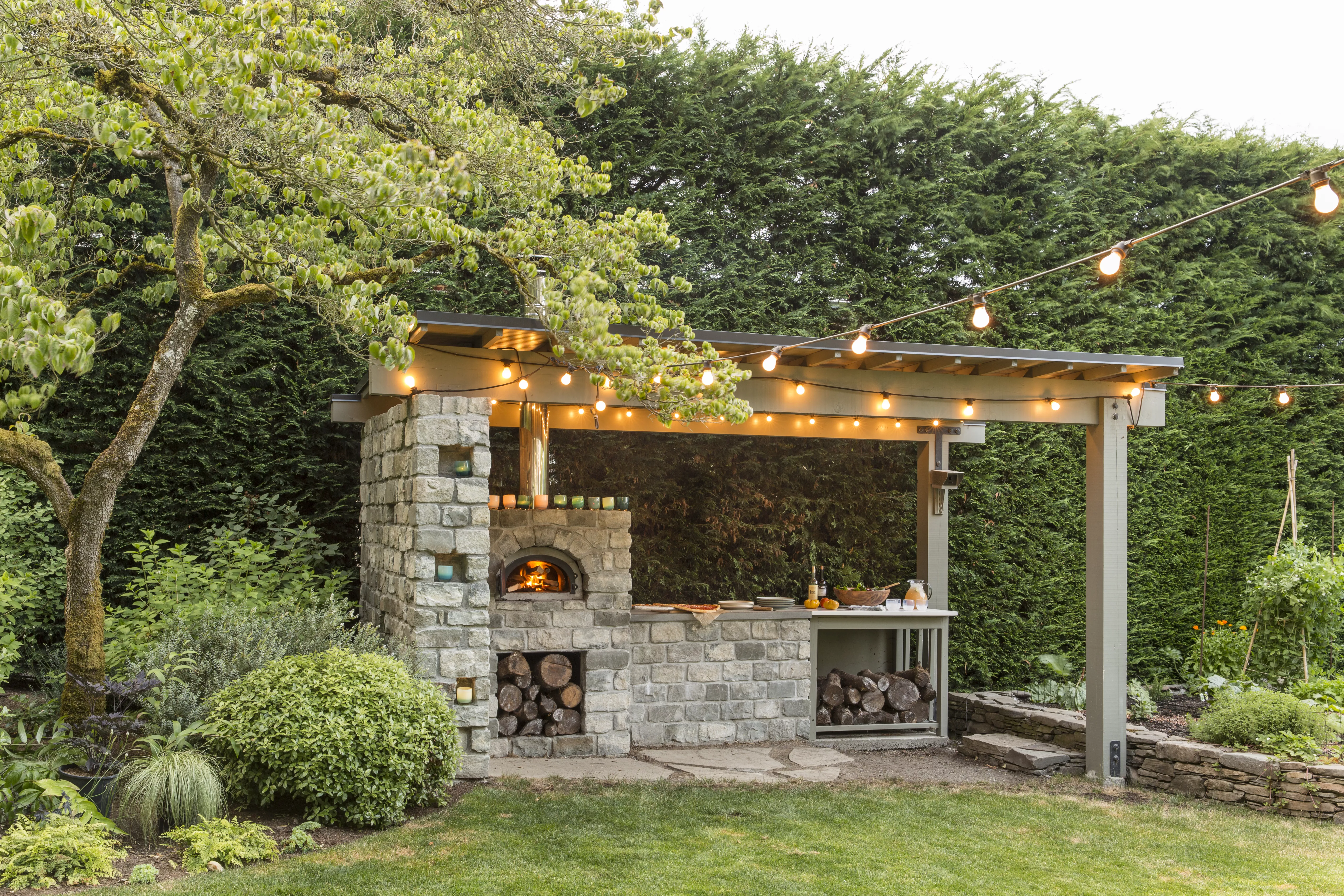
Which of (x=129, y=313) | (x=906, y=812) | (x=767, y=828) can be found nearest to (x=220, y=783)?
(x=767, y=828)

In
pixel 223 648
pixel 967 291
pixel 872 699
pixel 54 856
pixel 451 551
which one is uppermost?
pixel 967 291

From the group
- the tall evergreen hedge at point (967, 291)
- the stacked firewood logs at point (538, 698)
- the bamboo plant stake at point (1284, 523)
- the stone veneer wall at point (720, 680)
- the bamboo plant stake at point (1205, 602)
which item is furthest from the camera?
the tall evergreen hedge at point (967, 291)

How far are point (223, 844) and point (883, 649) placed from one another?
216 inches

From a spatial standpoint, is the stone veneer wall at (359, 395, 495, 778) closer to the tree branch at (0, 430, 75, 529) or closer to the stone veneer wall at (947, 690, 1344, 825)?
the tree branch at (0, 430, 75, 529)

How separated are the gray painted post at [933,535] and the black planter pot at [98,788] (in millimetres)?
6022

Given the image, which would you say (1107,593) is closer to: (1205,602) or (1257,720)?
(1257,720)

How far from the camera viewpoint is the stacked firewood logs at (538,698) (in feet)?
21.5

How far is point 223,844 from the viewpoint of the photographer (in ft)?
13.5

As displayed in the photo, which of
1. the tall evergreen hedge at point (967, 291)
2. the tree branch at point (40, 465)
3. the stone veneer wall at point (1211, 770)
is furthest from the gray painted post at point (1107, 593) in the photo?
the tree branch at point (40, 465)

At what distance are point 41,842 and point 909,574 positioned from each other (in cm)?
721

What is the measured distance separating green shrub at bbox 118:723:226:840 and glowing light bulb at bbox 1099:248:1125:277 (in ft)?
14.3

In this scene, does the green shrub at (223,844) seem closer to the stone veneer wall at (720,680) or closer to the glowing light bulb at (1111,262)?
the stone veneer wall at (720,680)

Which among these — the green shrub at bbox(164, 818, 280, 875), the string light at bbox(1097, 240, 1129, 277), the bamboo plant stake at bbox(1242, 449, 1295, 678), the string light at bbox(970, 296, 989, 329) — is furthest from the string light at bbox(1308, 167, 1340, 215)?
the bamboo plant stake at bbox(1242, 449, 1295, 678)

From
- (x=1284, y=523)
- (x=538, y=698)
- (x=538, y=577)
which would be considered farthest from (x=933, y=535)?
(x=1284, y=523)
